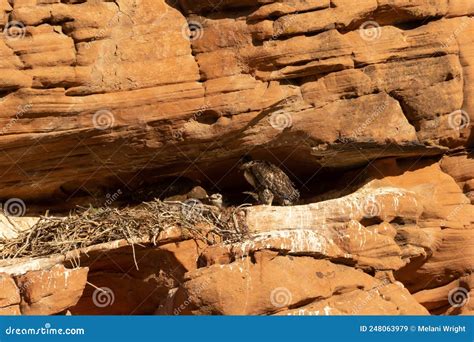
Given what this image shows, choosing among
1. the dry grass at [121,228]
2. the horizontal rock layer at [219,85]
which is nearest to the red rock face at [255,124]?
the horizontal rock layer at [219,85]

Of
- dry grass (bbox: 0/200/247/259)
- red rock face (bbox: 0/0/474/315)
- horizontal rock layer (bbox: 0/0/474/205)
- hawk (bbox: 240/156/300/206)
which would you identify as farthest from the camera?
hawk (bbox: 240/156/300/206)

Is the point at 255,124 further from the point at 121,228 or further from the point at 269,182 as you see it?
the point at 121,228

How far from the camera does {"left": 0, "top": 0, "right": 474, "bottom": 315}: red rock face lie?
47.7ft

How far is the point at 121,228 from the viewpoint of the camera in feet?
47.3

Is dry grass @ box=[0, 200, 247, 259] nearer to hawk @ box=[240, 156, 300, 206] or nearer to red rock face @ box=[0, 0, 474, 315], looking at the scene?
red rock face @ box=[0, 0, 474, 315]

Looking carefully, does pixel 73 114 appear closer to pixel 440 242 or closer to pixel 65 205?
pixel 65 205

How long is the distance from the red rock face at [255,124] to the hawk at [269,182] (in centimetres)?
25

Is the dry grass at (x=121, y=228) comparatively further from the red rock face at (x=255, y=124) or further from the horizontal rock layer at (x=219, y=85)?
the horizontal rock layer at (x=219, y=85)

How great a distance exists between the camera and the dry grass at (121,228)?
14344 millimetres

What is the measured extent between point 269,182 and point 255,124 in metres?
0.86

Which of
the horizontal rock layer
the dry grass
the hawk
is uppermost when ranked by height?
the horizontal rock layer

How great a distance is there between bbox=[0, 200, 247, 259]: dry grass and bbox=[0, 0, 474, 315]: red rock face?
204 mm

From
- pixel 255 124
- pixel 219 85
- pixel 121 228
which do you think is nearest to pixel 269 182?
pixel 255 124

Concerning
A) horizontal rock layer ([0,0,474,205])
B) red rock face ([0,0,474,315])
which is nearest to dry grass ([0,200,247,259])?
red rock face ([0,0,474,315])
